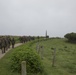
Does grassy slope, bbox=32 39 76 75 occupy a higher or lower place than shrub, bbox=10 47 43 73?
lower

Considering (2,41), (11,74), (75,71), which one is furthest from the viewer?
(2,41)

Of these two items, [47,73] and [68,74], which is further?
[68,74]

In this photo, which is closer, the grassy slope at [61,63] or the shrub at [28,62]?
the shrub at [28,62]

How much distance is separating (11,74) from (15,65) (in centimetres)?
106

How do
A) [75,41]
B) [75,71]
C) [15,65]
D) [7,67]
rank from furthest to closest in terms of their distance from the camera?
[75,41] < [75,71] < [7,67] < [15,65]

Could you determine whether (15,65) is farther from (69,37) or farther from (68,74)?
(69,37)

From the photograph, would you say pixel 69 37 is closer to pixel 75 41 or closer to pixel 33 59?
pixel 75 41

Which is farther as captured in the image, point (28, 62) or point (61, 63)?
point (61, 63)

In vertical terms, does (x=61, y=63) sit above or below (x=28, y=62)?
below

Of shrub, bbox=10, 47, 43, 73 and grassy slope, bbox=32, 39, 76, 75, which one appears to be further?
grassy slope, bbox=32, 39, 76, 75

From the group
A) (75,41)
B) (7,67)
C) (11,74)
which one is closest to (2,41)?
(7,67)

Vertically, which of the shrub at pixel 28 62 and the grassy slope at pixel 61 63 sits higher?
the shrub at pixel 28 62

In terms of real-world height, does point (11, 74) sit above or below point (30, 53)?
below

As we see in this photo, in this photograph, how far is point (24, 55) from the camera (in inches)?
614
